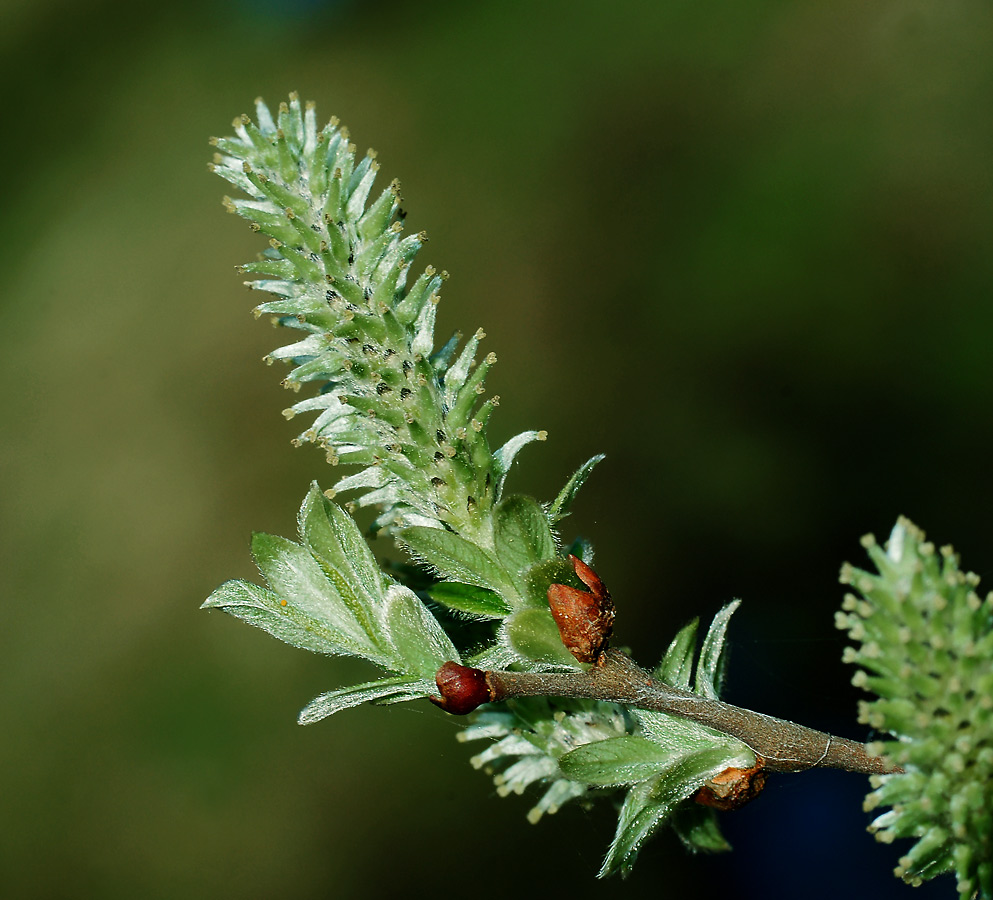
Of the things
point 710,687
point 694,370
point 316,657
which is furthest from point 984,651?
point 316,657

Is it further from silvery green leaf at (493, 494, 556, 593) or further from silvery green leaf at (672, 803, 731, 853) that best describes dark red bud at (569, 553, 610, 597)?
silvery green leaf at (672, 803, 731, 853)

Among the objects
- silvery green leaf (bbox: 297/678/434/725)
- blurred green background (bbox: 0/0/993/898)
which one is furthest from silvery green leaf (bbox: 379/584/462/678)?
blurred green background (bbox: 0/0/993/898)

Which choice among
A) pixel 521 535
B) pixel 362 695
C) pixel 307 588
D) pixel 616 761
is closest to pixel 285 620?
pixel 307 588

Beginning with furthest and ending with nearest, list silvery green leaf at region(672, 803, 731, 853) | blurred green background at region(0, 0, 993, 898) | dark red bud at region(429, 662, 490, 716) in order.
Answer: blurred green background at region(0, 0, 993, 898) → silvery green leaf at region(672, 803, 731, 853) → dark red bud at region(429, 662, 490, 716)

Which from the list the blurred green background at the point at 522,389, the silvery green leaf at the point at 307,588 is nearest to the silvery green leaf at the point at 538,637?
the silvery green leaf at the point at 307,588

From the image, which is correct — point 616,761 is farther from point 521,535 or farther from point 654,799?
point 521,535
